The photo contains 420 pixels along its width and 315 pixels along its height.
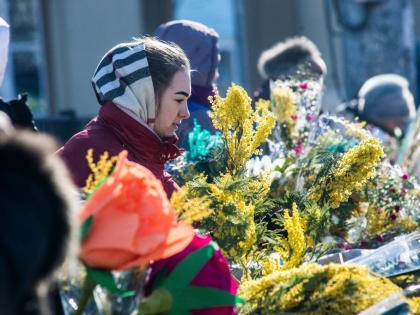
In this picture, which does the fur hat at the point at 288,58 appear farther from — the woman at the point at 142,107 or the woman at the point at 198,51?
the woman at the point at 142,107

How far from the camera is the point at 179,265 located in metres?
1.88

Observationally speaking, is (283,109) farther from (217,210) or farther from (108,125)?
(217,210)

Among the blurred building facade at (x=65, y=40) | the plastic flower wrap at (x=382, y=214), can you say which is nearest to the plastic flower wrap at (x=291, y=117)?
the plastic flower wrap at (x=382, y=214)

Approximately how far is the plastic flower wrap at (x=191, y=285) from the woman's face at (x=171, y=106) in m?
1.07

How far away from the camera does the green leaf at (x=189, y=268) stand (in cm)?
184

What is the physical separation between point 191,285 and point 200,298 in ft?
0.12

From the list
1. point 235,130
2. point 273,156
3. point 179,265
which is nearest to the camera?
point 179,265

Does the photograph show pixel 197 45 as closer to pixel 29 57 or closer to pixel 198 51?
pixel 198 51

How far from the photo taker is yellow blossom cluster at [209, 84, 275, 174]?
2.73m

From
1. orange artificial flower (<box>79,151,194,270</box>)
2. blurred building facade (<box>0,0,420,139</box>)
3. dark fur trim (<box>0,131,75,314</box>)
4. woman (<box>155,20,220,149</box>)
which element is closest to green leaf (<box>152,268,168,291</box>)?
orange artificial flower (<box>79,151,194,270</box>)

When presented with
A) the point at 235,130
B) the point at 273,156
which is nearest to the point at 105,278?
the point at 235,130

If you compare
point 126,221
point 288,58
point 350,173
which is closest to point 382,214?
point 350,173

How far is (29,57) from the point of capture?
1029cm

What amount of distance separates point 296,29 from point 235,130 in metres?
8.97
